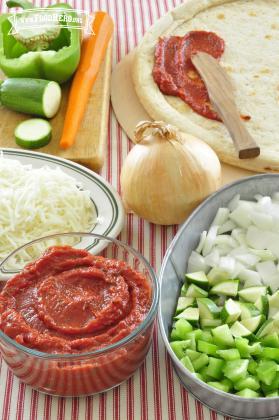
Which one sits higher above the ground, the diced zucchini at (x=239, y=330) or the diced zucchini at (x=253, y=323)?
the diced zucchini at (x=239, y=330)

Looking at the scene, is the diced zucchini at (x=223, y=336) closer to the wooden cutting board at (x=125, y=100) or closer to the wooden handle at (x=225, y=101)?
the wooden handle at (x=225, y=101)

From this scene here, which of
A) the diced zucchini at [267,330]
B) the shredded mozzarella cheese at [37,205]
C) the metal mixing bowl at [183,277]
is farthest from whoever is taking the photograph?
the shredded mozzarella cheese at [37,205]

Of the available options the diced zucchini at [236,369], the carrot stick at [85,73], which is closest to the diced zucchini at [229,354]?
the diced zucchini at [236,369]

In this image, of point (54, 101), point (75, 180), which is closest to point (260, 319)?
point (75, 180)

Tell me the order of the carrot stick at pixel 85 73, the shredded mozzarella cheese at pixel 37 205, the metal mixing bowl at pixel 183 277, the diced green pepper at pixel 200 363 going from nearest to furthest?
1. the metal mixing bowl at pixel 183 277
2. the diced green pepper at pixel 200 363
3. the shredded mozzarella cheese at pixel 37 205
4. the carrot stick at pixel 85 73

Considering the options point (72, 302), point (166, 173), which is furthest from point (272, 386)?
point (166, 173)

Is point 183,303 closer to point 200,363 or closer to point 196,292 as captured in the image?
point 196,292

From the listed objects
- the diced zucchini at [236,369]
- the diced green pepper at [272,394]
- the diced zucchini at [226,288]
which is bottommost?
the diced green pepper at [272,394]
